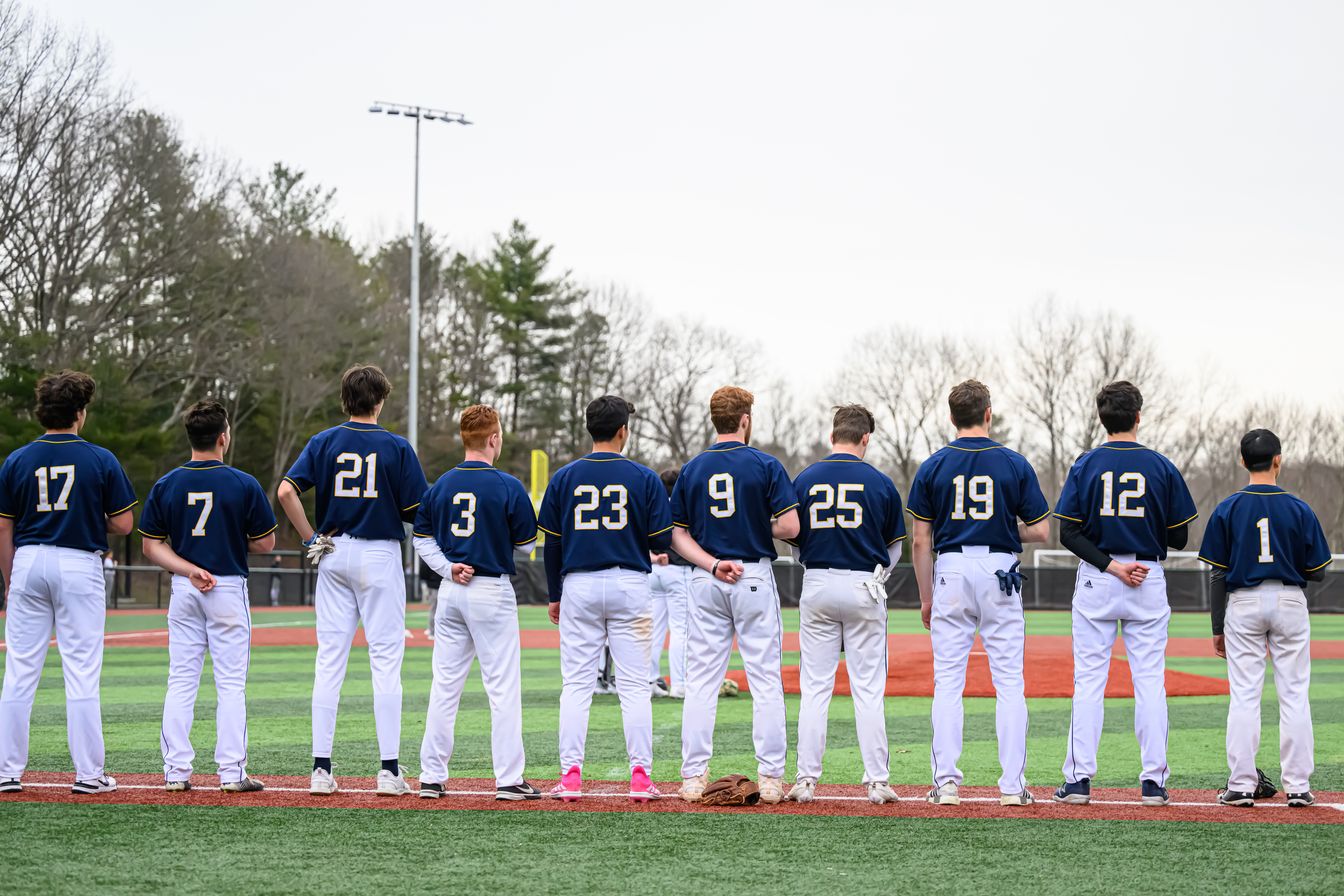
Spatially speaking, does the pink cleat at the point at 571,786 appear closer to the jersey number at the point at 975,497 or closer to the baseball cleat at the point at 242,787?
the baseball cleat at the point at 242,787

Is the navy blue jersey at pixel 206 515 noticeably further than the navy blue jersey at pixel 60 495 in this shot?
Yes

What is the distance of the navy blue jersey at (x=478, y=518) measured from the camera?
7.42 meters

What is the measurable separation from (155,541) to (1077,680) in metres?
5.15

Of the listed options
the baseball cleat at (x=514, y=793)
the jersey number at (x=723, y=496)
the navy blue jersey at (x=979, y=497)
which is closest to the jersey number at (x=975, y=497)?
the navy blue jersey at (x=979, y=497)

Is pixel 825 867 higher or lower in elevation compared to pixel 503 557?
lower

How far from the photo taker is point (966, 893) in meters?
5.34

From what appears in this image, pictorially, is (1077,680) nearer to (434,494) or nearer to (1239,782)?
(1239,782)

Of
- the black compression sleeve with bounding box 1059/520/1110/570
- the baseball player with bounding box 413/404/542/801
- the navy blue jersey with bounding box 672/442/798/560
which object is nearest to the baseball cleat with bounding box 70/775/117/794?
the baseball player with bounding box 413/404/542/801

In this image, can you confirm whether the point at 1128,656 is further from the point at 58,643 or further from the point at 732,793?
the point at 58,643

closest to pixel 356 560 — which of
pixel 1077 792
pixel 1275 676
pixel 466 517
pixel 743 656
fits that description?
pixel 466 517

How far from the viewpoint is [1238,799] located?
7.52 metres

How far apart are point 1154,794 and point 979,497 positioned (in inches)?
75.0

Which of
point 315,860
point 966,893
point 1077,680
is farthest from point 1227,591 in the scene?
point 315,860

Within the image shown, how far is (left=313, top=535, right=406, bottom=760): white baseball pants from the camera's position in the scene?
7.37 meters
